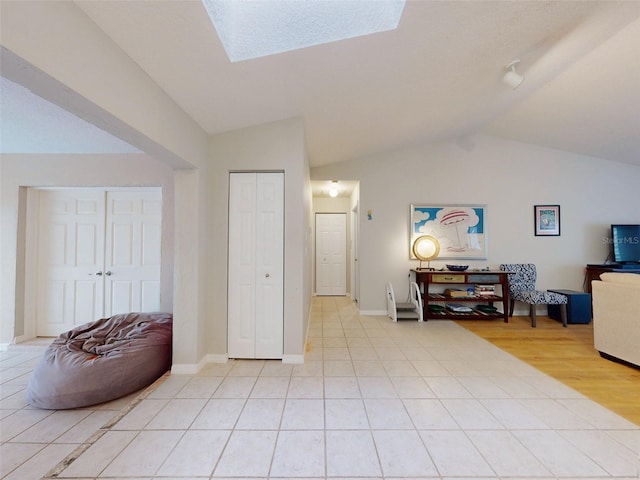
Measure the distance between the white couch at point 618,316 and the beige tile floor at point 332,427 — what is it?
91cm

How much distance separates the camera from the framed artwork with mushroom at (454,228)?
4.31 meters

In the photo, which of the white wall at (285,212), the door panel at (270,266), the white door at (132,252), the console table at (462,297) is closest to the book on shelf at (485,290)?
the console table at (462,297)

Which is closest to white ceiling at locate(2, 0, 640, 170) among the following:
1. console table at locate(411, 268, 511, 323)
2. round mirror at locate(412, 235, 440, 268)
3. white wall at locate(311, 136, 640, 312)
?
white wall at locate(311, 136, 640, 312)

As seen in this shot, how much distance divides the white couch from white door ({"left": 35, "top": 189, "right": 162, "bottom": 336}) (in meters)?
4.97

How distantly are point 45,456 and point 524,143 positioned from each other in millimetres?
6545

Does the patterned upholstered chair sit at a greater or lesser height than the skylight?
lesser

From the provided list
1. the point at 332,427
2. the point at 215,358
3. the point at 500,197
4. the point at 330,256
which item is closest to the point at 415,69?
the point at 332,427

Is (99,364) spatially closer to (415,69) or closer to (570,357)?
(415,69)

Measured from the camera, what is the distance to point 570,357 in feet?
8.82

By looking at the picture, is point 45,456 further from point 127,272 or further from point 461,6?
point 461,6

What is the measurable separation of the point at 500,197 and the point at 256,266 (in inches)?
167

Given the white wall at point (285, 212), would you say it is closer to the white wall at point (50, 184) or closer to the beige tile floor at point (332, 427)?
the beige tile floor at point (332, 427)

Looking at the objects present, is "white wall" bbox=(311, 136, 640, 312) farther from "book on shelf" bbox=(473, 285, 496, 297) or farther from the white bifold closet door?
the white bifold closet door

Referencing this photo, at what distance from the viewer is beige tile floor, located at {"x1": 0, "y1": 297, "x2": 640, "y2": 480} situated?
136cm
